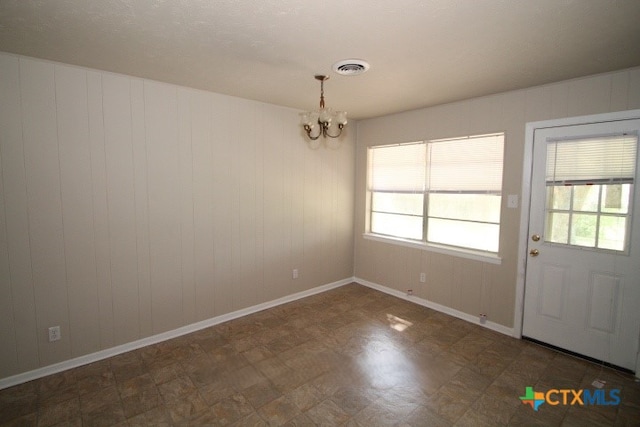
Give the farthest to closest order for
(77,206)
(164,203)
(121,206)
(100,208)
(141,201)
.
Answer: (164,203)
(141,201)
(121,206)
(100,208)
(77,206)

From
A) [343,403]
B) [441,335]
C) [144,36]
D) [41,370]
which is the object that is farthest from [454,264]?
[41,370]

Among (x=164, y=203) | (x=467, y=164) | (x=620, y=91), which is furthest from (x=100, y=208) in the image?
(x=620, y=91)

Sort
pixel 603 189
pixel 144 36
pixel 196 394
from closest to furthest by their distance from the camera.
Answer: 1. pixel 144 36
2. pixel 196 394
3. pixel 603 189

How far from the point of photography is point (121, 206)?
2.77 meters

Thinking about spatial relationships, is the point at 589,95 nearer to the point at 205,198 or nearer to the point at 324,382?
the point at 324,382

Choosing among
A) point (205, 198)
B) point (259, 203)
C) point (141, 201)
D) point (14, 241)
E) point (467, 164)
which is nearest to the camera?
point (14, 241)

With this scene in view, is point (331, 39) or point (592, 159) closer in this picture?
point (331, 39)

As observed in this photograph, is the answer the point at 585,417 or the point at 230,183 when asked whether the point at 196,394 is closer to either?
the point at 230,183

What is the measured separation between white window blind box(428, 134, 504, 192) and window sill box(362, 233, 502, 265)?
2.30 feet

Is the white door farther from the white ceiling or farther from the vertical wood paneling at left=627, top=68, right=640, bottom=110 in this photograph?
the white ceiling

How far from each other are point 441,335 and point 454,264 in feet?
2.85

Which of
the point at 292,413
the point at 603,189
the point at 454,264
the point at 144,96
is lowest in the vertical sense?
the point at 292,413

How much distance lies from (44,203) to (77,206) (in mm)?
206

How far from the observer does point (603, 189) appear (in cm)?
264
